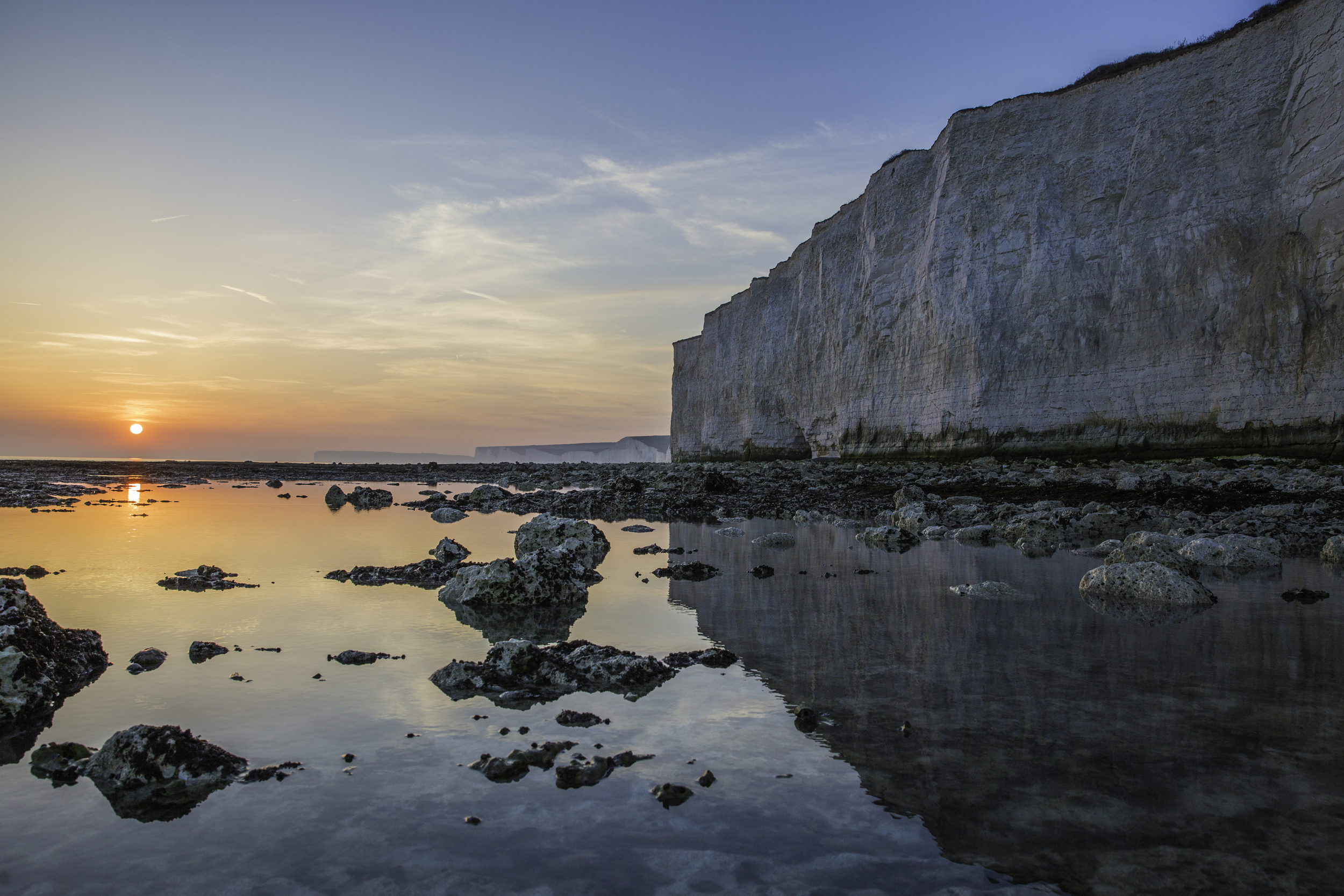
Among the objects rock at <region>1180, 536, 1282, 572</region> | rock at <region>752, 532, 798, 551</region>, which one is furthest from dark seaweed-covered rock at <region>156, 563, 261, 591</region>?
rock at <region>1180, 536, 1282, 572</region>

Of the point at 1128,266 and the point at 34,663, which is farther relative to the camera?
the point at 1128,266

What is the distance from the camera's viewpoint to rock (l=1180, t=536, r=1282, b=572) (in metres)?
6.62

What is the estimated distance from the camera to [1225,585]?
585cm

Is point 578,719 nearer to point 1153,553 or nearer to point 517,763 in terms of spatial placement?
point 517,763

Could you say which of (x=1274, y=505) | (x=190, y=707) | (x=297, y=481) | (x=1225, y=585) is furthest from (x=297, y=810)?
(x=297, y=481)

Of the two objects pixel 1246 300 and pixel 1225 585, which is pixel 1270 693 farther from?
pixel 1246 300

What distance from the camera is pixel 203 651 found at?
3918 millimetres

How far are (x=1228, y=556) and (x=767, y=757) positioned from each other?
251 inches

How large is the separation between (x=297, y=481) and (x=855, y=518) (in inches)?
1206

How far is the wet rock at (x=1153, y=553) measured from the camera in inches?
259

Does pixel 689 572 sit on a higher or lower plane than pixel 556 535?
lower

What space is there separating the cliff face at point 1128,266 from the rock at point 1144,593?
55.4 ft

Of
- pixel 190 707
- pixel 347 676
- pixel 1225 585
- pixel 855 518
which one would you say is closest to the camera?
pixel 190 707

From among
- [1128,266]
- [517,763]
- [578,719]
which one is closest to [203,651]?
[578,719]
